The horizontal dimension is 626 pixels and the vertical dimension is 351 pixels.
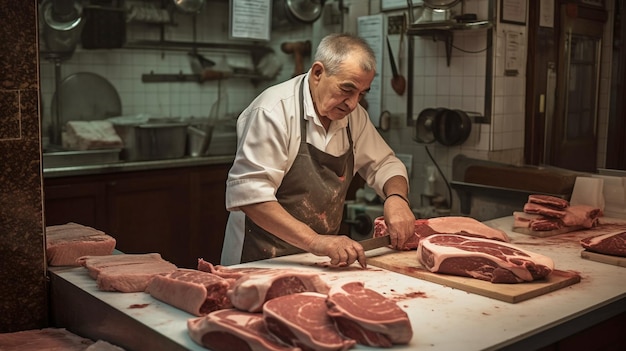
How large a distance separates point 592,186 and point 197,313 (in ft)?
8.63

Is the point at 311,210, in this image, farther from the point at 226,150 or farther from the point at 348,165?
the point at 226,150

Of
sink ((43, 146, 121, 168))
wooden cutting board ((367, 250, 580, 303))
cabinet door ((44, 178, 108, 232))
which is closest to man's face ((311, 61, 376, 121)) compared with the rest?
wooden cutting board ((367, 250, 580, 303))

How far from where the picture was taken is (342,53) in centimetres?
292

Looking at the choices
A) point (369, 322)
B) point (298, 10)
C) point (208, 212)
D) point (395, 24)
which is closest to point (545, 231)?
point (369, 322)

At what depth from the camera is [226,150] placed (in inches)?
241

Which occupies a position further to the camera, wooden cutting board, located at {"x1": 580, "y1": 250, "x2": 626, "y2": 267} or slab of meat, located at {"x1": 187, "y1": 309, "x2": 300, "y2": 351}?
wooden cutting board, located at {"x1": 580, "y1": 250, "x2": 626, "y2": 267}

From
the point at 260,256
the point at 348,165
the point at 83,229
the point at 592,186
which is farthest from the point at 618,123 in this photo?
the point at 83,229

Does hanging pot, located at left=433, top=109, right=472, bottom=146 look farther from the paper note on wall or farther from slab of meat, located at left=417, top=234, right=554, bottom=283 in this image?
slab of meat, located at left=417, top=234, right=554, bottom=283

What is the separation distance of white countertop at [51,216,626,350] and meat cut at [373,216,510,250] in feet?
1.03

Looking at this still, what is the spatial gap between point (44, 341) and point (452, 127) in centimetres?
372

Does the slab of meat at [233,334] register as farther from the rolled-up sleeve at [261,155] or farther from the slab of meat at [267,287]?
the rolled-up sleeve at [261,155]

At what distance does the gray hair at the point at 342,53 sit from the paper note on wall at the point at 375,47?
3.03 metres

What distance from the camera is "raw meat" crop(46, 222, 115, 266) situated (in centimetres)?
258

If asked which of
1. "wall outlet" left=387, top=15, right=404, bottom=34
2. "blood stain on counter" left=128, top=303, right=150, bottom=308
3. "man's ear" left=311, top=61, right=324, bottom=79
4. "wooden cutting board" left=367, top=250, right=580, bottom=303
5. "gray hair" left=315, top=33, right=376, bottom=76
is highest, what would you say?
"wall outlet" left=387, top=15, right=404, bottom=34
